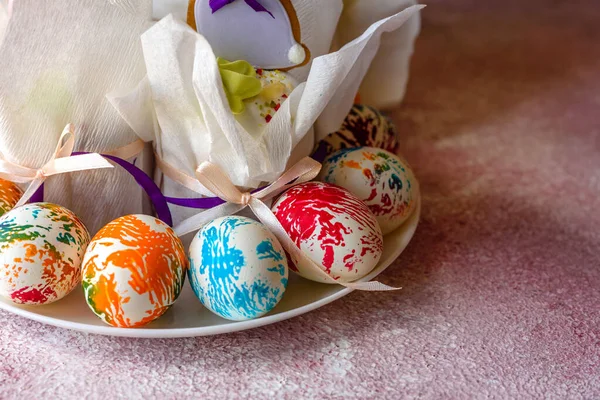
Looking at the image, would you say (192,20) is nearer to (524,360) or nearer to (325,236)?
(325,236)

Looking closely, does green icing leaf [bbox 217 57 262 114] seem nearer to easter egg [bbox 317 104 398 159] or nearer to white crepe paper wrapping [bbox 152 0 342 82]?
white crepe paper wrapping [bbox 152 0 342 82]

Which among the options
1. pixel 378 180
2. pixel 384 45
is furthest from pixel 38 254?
pixel 384 45

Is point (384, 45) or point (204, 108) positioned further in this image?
point (384, 45)

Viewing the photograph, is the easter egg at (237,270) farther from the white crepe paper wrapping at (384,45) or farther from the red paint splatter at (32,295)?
the white crepe paper wrapping at (384,45)

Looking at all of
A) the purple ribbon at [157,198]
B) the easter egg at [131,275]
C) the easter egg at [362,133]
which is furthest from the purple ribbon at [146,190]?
the easter egg at [362,133]

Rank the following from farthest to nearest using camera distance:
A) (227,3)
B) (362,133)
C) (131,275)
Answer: (362,133)
(227,3)
(131,275)

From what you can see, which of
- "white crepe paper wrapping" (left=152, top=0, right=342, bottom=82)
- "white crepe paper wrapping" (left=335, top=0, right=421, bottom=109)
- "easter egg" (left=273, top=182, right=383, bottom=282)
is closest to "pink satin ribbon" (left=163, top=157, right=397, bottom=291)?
"easter egg" (left=273, top=182, right=383, bottom=282)

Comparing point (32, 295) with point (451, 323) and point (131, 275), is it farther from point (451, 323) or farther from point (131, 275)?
point (451, 323)
